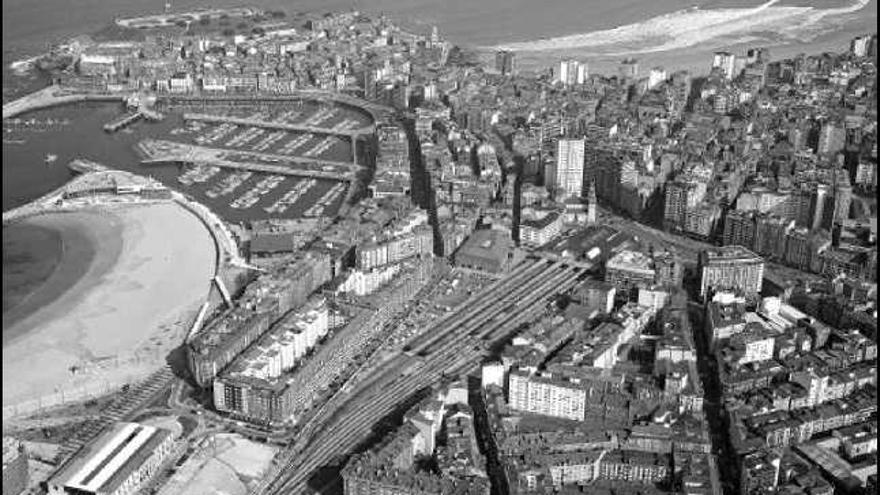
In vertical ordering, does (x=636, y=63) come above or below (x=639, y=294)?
above

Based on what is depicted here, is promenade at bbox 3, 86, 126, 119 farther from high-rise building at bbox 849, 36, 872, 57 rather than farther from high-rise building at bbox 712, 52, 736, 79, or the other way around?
high-rise building at bbox 849, 36, 872, 57

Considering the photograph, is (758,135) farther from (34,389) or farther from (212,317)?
(34,389)

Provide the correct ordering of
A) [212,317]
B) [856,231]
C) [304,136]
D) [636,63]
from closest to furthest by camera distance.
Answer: [212,317], [856,231], [304,136], [636,63]

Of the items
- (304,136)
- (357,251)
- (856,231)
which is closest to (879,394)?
(856,231)

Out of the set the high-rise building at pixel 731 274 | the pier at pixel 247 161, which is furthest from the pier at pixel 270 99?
the high-rise building at pixel 731 274

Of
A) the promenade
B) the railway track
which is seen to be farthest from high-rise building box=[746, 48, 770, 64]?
the promenade

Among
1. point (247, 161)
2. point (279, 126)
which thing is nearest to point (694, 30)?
point (279, 126)

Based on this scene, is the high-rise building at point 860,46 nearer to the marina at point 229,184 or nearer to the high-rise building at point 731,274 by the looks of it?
the high-rise building at point 731,274
